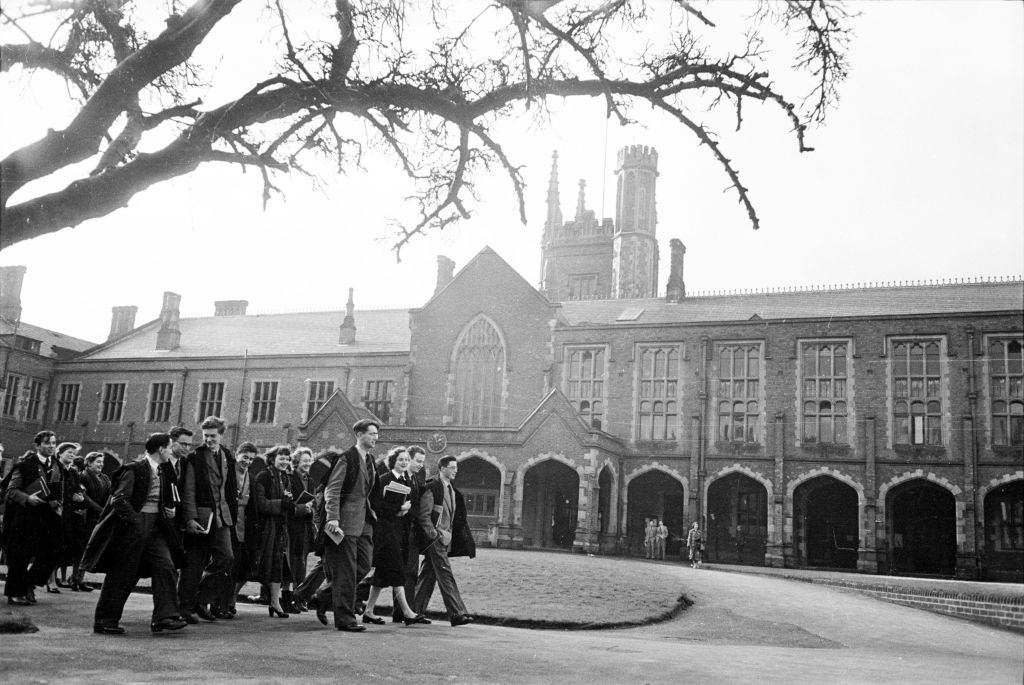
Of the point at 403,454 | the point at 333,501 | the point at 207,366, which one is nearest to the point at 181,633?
the point at 333,501

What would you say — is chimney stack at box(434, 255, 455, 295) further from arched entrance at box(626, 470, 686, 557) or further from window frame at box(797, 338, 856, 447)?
window frame at box(797, 338, 856, 447)

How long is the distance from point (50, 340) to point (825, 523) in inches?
1460

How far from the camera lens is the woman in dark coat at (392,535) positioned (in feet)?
29.9

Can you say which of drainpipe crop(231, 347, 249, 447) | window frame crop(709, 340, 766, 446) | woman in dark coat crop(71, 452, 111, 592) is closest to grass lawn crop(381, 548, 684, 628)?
woman in dark coat crop(71, 452, 111, 592)

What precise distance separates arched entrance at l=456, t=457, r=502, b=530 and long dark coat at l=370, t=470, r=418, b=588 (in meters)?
20.8

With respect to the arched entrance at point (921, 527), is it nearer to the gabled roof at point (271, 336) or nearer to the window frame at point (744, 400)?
the window frame at point (744, 400)

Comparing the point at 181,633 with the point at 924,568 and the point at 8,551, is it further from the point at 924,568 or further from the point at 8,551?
the point at 924,568

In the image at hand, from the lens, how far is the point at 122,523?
7.59 m

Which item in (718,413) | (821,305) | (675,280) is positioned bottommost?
(718,413)

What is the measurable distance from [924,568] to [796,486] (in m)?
4.27

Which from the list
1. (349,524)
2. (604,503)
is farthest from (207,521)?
(604,503)

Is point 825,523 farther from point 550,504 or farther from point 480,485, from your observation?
point 480,485

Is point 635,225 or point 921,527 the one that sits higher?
point 635,225

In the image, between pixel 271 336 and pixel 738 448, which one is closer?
pixel 738 448
